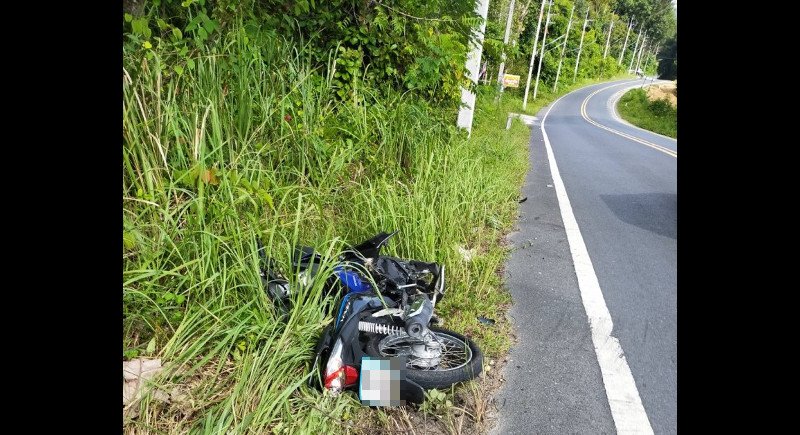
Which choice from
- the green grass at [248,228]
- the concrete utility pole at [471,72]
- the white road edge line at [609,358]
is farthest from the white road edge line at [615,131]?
the green grass at [248,228]

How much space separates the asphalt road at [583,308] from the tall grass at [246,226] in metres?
0.28

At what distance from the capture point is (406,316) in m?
2.60

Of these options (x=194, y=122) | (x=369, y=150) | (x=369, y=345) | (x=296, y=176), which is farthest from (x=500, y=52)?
(x=369, y=345)

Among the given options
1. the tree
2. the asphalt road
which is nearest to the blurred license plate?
the asphalt road

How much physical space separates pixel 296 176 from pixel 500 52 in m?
5.96

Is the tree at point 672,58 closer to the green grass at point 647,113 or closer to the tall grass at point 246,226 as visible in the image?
the tall grass at point 246,226

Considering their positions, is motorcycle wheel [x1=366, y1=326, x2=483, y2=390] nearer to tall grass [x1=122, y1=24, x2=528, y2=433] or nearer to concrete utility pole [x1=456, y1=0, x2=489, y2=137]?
tall grass [x1=122, y1=24, x2=528, y2=433]

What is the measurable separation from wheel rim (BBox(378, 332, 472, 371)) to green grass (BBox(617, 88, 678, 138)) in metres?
26.0

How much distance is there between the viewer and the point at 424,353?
8.63 feet

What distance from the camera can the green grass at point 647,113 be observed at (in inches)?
1131

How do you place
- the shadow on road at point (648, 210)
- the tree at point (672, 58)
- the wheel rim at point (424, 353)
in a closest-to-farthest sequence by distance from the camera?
the tree at point (672, 58)
the wheel rim at point (424, 353)
the shadow on road at point (648, 210)

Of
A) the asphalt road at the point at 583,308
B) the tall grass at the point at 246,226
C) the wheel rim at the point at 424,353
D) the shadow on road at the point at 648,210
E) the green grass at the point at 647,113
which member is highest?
the tall grass at the point at 246,226
